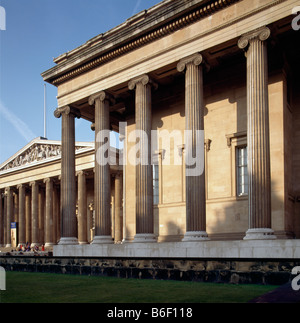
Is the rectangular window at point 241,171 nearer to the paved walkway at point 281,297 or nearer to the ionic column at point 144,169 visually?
the ionic column at point 144,169

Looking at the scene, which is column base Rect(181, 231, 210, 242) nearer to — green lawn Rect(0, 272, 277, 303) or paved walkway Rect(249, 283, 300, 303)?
green lawn Rect(0, 272, 277, 303)

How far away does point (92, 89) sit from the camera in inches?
1267

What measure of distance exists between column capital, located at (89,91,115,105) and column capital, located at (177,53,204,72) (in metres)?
7.61

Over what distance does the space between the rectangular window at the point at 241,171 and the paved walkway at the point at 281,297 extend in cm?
1757

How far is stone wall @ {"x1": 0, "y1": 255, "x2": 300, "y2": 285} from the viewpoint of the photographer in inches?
469

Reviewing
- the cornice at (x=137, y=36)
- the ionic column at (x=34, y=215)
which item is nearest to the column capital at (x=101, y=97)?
the cornice at (x=137, y=36)

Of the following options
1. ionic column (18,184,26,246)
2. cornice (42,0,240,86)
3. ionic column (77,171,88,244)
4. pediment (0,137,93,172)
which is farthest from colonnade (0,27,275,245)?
ionic column (18,184,26,246)

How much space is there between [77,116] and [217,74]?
12996mm

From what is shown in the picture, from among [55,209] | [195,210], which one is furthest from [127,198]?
[55,209]

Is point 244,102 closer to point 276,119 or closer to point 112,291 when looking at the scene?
point 276,119

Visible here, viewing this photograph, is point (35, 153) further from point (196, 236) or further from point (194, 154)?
point (196, 236)

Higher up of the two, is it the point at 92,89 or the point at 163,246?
the point at 92,89

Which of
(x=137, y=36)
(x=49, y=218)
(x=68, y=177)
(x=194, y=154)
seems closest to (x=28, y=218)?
(x=49, y=218)

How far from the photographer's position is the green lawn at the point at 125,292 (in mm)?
11086
